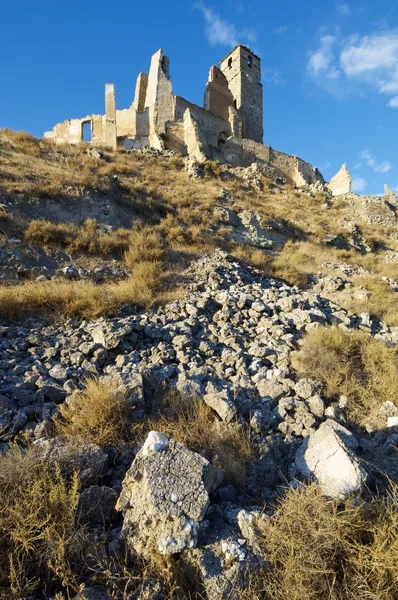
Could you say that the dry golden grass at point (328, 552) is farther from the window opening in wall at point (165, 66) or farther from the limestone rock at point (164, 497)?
the window opening in wall at point (165, 66)

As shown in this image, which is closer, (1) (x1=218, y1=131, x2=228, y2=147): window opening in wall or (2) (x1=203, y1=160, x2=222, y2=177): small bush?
(2) (x1=203, y1=160, x2=222, y2=177): small bush

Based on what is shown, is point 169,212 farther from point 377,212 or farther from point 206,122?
point 206,122

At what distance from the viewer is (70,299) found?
515 cm

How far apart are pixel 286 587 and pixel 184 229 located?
9435 mm

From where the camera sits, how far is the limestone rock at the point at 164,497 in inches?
65.3

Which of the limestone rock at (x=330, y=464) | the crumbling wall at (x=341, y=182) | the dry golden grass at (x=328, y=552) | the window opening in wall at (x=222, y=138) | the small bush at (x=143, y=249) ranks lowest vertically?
the dry golden grass at (x=328, y=552)

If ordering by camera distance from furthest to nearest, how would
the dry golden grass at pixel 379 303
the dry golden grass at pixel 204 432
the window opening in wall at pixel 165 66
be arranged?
the window opening in wall at pixel 165 66
the dry golden grass at pixel 379 303
the dry golden grass at pixel 204 432

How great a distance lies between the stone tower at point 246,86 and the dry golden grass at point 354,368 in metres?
24.7

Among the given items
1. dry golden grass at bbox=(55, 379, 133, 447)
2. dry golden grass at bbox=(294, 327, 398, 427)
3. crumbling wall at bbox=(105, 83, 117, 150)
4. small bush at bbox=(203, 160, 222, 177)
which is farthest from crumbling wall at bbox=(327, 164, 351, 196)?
dry golden grass at bbox=(55, 379, 133, 447)

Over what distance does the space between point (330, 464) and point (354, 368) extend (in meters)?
1.97

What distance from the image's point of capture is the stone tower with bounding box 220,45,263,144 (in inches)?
971

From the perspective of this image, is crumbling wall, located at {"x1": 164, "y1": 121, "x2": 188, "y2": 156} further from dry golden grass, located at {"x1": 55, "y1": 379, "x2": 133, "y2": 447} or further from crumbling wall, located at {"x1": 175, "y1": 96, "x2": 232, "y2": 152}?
dry golden grass, located at {"x1": 55, "y1": 379, "x2": 133, "y2": 447}

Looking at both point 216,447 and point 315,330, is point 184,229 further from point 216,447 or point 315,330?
point 216,447

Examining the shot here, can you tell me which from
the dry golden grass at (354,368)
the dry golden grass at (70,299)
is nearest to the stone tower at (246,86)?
the dry golden grass at (70,299)
